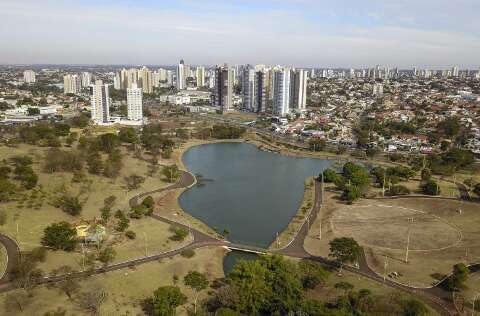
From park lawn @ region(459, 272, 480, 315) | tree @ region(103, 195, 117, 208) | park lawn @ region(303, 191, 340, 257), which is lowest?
park lawn @ region(303, 191, 340, 257)

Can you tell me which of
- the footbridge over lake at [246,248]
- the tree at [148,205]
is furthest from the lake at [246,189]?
the tree at [148,205]

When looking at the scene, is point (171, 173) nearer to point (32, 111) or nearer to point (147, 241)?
point (147, 241)

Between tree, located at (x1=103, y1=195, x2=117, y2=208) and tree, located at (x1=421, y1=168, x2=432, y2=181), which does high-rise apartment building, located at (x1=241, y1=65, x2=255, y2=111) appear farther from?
tree, located at (x1=103, y1=195, x2=117, y2=208)

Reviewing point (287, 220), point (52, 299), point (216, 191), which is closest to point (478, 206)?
point (287, 220)

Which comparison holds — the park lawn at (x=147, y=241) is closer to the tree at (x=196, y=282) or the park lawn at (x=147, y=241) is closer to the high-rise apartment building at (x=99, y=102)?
the tree at (x=196, y=282)

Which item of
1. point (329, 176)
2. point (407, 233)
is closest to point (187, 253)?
point (407, 233)

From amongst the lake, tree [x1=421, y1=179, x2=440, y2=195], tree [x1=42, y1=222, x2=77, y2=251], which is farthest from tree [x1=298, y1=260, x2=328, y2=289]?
tree [x1=421, y1=179, x2=440, y2=195]

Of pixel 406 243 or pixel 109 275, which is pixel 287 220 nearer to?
pixel 406 243

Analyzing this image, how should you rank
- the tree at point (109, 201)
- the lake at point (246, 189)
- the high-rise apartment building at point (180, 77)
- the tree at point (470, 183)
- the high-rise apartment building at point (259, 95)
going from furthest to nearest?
the high-rise apartment building at point (180, 77) → the high-rise apartment building at point (259, 95) → the tree at point (470, 183) → the tree at point (109, 201) → the lake at point (246, 189)
